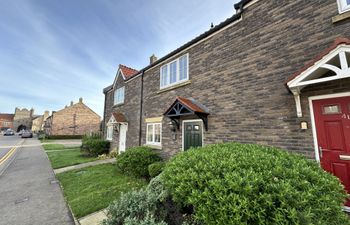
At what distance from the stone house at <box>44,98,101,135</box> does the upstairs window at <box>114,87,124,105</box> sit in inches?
1088

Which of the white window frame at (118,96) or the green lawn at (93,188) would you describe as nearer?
the green lawn at (93,188)

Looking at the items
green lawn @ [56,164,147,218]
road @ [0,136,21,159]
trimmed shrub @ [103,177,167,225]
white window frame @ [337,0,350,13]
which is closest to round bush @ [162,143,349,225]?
trimmed shrub @ [103,177,167,225]

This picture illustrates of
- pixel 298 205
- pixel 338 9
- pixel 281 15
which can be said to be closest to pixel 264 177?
pixel 298 205

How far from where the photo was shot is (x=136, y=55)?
1394cm

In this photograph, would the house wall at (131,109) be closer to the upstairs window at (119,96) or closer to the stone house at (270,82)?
the upstairs window at (119,96)

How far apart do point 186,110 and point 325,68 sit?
5099 mm

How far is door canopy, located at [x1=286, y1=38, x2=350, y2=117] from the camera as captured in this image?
3.44 metres

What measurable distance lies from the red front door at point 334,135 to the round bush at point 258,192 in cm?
169

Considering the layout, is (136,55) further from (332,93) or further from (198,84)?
(332,93)

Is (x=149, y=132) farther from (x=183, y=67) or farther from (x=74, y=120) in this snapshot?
(x=74, y=120)

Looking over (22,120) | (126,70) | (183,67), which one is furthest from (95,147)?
(22,120)

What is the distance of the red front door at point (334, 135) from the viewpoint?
151 inches

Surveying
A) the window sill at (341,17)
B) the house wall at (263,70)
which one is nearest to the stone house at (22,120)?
the house wall at (263,70)

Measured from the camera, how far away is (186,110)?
7.76 m
